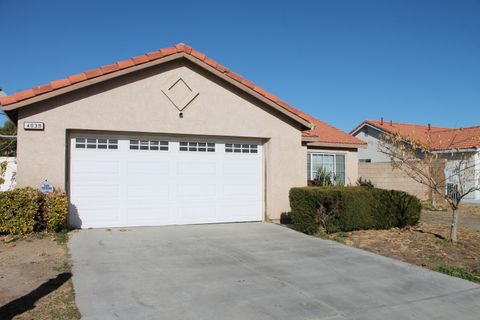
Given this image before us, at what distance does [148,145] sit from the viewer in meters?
11.6

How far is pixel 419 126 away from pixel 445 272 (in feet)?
96.1

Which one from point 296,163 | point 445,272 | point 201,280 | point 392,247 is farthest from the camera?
point 296,163

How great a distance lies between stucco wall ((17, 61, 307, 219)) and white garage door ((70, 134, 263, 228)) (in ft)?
1.31

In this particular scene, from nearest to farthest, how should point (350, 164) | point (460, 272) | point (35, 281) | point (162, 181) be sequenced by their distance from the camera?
point (35, 281) < point (460, 272) < point (162, 181) < point (350, 164)

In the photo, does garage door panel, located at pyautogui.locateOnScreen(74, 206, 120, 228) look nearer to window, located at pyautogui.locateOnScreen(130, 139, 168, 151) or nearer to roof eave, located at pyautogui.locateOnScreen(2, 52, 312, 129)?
window, located at pyautogui.locateOnScreen(130, 139, 168, 151)

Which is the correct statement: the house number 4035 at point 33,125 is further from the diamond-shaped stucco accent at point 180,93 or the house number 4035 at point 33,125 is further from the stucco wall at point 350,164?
the stucco wall at point 350,164

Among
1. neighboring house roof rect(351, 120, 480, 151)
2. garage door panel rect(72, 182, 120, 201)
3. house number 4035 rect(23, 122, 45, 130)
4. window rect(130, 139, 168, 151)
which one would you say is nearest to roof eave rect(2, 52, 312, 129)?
house number 4035 rect(23, 122, 45, 130)

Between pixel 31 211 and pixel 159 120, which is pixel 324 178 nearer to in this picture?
pixel 159 120

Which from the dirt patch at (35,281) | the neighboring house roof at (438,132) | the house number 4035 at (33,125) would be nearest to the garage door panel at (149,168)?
the house number 4035 at (33,125)

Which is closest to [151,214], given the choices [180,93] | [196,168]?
[196,168]

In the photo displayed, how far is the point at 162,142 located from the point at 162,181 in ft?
3.50

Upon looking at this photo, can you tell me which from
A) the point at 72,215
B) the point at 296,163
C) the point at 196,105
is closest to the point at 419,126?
the point at 296,163

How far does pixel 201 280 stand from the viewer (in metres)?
6.69

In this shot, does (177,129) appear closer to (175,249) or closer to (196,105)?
(196,105)
